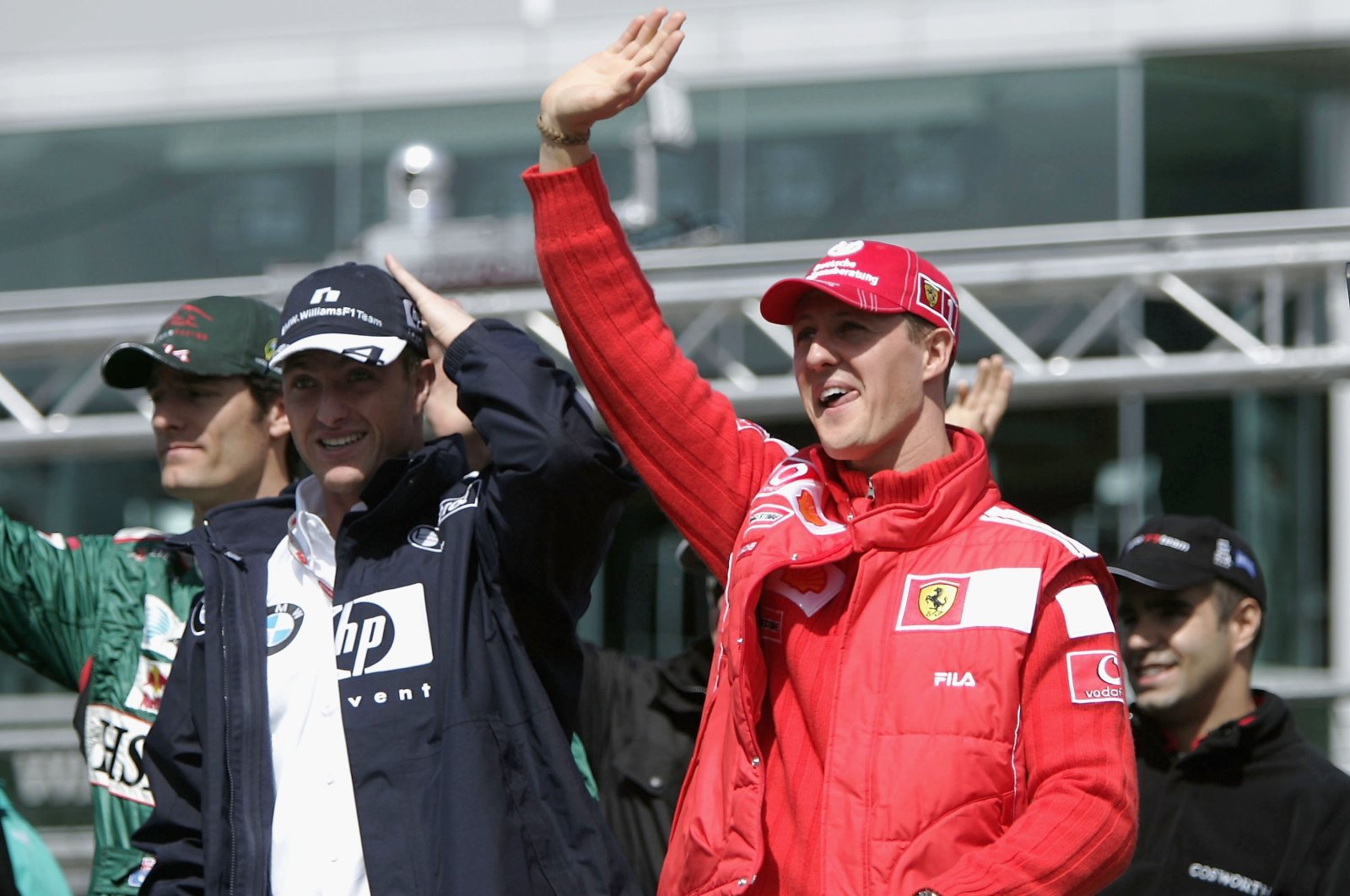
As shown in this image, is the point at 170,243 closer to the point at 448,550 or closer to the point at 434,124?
the point at 434,124

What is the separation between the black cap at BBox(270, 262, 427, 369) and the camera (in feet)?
9.61

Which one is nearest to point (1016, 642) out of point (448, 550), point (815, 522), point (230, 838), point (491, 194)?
point (815, 522)

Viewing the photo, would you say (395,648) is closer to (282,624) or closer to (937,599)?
(282,624)

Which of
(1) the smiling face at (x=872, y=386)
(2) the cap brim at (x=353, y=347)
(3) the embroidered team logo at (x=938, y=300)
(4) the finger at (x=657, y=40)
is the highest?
(4) the finger at (x=657, y=40)

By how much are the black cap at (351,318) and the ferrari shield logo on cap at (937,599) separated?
0.95 meters

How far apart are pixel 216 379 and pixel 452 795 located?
4.48ft

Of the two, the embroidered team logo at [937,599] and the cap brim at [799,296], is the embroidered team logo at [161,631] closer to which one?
the cap brim at [799,296]

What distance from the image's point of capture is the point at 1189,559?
3.94 meters

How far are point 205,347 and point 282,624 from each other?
3.02 feet

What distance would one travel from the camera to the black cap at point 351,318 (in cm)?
293

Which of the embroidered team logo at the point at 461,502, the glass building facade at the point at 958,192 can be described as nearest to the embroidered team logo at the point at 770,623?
the embroidered team logo at the point at 461,502

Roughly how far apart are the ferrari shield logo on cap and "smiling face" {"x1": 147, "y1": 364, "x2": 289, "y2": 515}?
5.47 ft

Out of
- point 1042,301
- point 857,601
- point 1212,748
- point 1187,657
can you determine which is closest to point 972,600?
point 857,601

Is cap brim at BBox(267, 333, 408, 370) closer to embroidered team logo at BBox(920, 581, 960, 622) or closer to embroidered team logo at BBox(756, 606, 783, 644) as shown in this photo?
embroidered team logo at BBox(756, 606, 783, 644)
